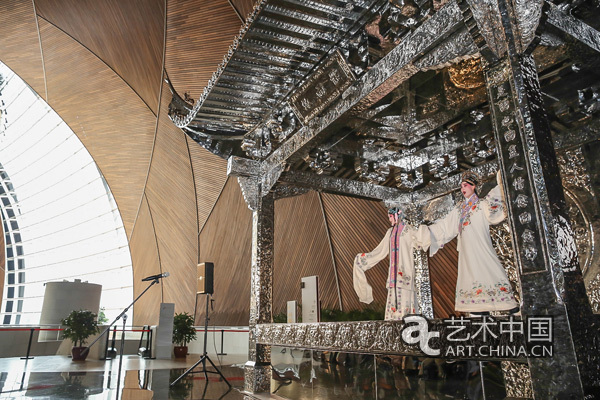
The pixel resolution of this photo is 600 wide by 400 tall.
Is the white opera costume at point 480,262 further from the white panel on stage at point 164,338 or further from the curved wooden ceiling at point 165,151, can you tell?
the white panel on stage at point 164,338

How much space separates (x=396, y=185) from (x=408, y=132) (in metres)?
1.27

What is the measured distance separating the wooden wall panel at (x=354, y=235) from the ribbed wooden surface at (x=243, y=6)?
3.70 metres

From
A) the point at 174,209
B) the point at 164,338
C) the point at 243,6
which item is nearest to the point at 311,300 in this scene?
the point at 243,6

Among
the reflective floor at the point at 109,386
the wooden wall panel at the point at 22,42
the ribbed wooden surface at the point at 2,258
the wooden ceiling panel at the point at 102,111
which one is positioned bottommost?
the reflective floor at the point at 109,386

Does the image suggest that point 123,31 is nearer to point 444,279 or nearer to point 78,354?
point 78,354

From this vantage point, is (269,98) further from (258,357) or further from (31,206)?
(31,206)

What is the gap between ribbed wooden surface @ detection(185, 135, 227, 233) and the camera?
36.9ft

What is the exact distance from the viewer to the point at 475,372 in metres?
3.75

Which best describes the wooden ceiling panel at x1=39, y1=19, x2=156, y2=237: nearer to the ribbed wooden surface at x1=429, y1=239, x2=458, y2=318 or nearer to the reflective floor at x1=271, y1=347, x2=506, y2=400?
the ribbed wooden surface at x1=429, y1=239, x2=458, y2=318

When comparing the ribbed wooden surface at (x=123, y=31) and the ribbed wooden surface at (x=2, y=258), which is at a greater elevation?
the ribbed wooden surface at (x=123, y=31)

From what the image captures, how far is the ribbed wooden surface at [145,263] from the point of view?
15.5 m

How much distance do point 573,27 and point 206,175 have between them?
10239mm

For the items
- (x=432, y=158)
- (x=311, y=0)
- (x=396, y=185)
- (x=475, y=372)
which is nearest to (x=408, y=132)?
(x=432, y=158)

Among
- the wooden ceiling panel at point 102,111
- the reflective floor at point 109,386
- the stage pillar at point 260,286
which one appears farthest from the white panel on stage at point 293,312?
the wooden ceiling panel at point 102,111
